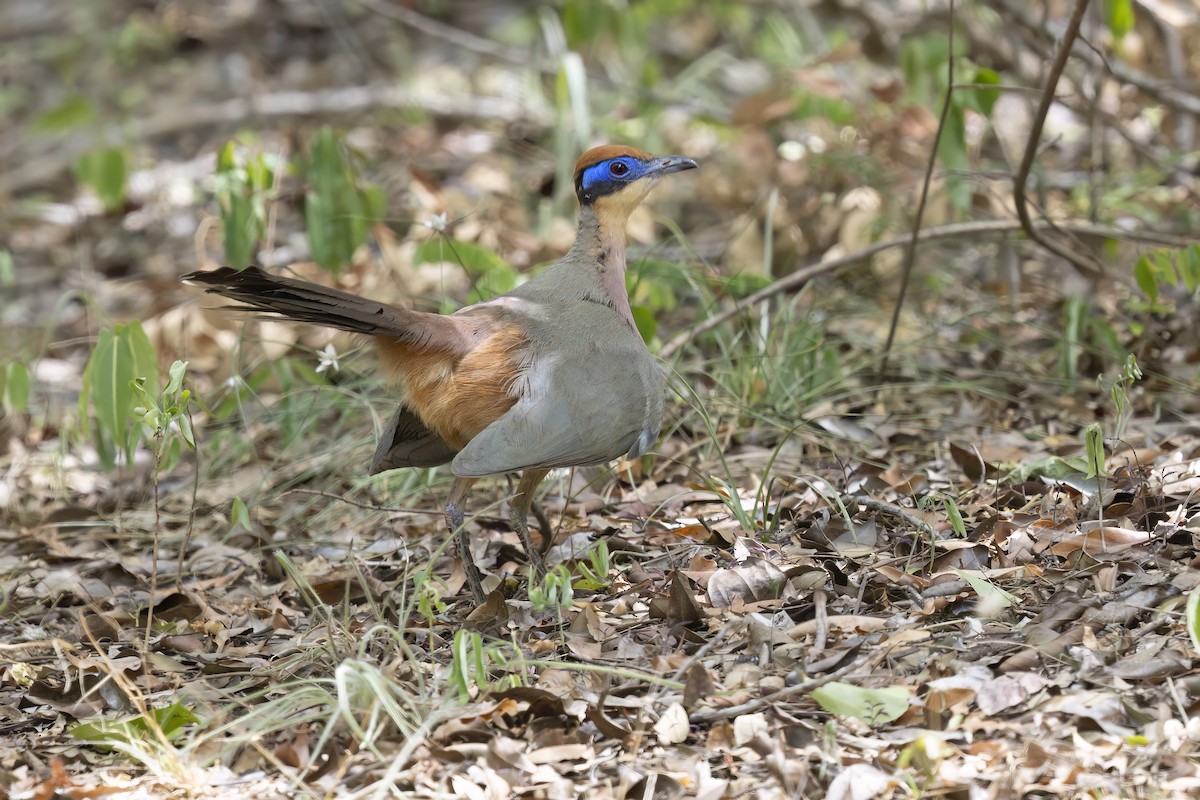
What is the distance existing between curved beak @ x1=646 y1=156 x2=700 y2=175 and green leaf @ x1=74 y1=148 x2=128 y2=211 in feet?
12.3

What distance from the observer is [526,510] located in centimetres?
400

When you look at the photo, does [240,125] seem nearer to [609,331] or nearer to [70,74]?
[70,74]

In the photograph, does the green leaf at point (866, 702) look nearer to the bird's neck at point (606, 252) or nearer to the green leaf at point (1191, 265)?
the bird's neck at point (606, 252)

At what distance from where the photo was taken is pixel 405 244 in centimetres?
649

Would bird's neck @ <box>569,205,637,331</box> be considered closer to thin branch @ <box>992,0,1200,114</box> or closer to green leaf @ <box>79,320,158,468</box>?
green leaf @ <box>79,320,158,468</box>

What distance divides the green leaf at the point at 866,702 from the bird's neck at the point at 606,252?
165cm

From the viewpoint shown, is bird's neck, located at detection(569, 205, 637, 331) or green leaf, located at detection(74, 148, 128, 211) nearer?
bird's neck, located at detection(569, 205, 637, 331)

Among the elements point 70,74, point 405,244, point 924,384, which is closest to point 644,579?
point 924,384

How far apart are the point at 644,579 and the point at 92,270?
5.57 meters

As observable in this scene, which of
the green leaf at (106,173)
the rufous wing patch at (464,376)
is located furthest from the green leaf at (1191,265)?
the green leaf at (106,173)

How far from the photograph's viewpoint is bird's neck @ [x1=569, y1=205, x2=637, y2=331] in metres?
4.23

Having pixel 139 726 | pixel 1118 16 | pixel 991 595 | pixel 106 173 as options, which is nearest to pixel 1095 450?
pixel 991 595

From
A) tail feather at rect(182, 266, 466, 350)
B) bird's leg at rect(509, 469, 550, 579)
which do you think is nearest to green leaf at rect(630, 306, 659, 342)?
bird's leg at rect(509, 469, 550, 579)

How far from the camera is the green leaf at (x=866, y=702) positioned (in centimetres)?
283
